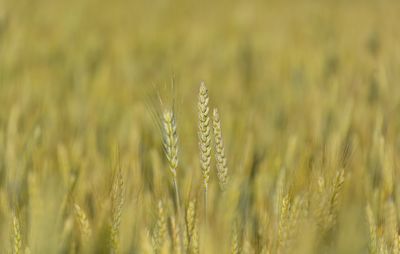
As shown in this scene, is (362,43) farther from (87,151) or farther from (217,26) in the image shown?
(87,151)

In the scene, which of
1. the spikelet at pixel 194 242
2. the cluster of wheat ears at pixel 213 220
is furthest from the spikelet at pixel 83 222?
the spikelet at pixel 194 242

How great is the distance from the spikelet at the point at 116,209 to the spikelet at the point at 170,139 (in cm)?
5

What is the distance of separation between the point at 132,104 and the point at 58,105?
15cm

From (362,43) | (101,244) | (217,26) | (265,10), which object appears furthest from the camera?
(265,10)

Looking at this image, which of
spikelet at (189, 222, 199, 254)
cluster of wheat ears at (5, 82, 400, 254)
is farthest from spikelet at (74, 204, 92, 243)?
spikelet at (189, 222, 199, 254)

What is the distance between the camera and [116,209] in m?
0.44

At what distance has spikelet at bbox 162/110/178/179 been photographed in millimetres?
436

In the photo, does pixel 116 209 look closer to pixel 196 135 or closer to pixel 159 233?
pixel 159 233

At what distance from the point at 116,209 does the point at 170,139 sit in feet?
0.27

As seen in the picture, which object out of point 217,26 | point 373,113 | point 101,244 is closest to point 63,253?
point 101,244

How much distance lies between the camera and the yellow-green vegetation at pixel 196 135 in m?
0.44

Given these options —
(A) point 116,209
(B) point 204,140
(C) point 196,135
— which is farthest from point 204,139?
(C) point 196,135

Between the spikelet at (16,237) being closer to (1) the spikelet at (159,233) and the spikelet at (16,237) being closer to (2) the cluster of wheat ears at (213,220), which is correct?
(2) the cluster of wheat ears at (213,220)

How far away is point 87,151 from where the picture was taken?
756mm
